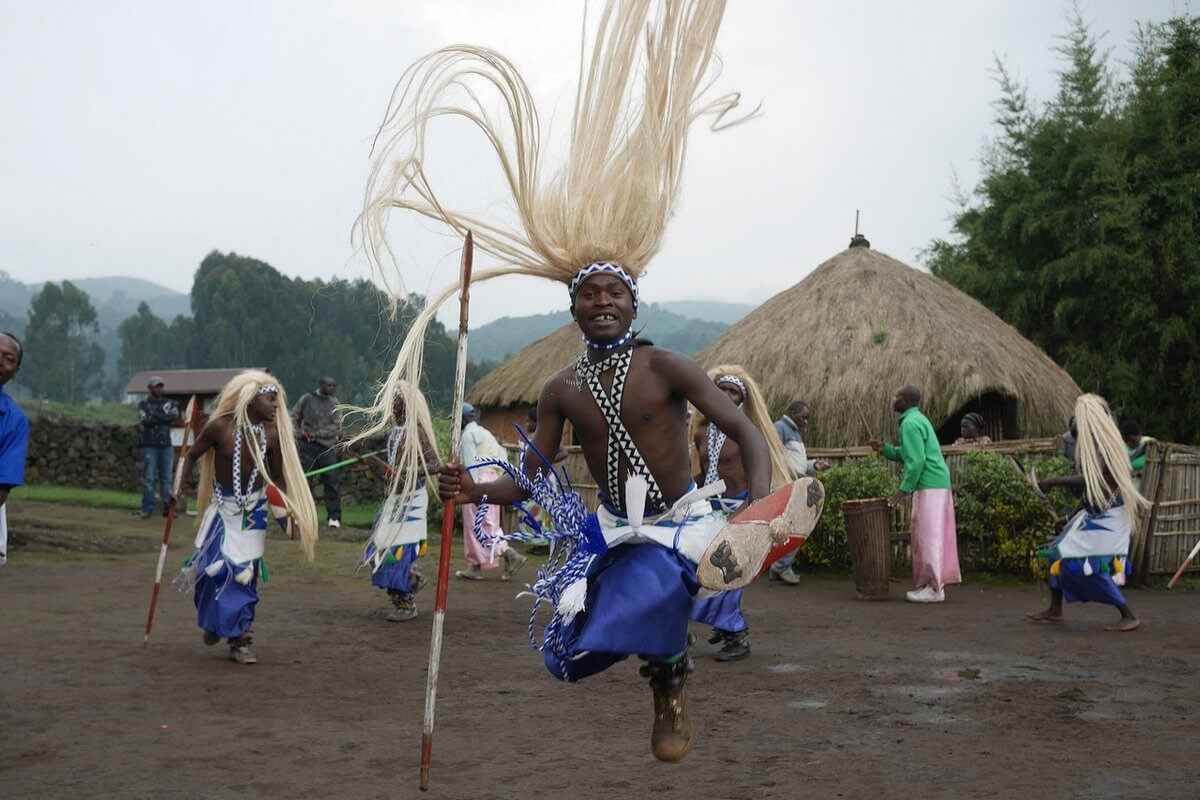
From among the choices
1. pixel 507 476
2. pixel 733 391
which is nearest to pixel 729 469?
pixel 733 391

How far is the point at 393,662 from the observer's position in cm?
725

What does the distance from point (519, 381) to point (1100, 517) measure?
15.8m

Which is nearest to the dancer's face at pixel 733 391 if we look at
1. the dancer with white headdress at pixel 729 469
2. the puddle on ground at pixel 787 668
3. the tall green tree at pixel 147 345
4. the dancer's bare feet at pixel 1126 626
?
the dancer with white headdress at pixel 729 469

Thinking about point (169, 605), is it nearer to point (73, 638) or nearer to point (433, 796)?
point (73, 638)

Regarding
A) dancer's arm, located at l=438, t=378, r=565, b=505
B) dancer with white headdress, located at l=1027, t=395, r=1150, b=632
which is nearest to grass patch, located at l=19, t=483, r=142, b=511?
dancer with white headdress, located at l=1027, t=395, r=1150, b=632

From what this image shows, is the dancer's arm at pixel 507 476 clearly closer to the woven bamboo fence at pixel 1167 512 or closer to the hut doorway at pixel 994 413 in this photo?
the woven bamboo fence at pixel 1167 512

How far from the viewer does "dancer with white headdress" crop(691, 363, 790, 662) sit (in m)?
7.11

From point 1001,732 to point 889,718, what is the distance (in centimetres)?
54

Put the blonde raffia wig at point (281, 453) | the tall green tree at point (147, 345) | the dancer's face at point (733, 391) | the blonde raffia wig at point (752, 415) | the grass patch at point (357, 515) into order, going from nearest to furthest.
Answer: the blonde raffia wig at point (281, 453) < the dancer's face at point (733, 391) < the blonde raffia wig at point (752, 415) < the grass patch at point (357, 515) < the tall green tree at point (147, 345)

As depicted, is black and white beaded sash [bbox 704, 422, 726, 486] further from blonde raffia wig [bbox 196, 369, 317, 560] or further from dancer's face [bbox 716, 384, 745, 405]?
blonde raffia wig [bbox 196, 369, 317, 560]

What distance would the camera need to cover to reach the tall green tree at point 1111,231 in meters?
17.4

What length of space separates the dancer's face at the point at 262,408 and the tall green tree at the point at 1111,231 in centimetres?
1422

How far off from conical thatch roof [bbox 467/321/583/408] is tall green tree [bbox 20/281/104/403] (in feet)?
125

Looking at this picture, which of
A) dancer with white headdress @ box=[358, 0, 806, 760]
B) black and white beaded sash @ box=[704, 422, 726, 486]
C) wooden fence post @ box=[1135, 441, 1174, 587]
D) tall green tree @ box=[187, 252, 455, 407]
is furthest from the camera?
tall green tree @ box=[187, 252, 455, 407]
